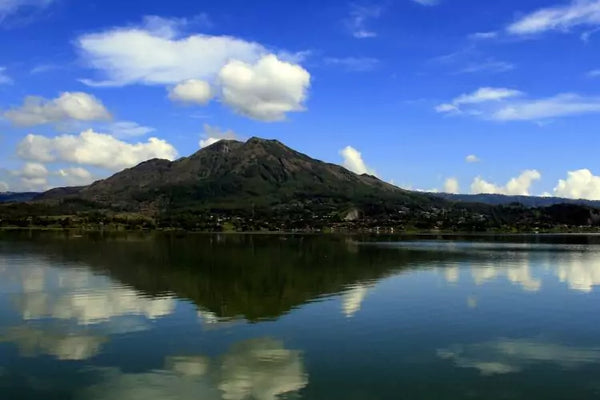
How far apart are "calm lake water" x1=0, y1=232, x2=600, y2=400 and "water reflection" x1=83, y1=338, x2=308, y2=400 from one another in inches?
3.2

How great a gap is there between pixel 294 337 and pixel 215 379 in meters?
8.97

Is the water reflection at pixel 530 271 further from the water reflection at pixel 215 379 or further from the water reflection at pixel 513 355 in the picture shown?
the water reflection at pixel 215 379

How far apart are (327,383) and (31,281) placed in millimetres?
44721

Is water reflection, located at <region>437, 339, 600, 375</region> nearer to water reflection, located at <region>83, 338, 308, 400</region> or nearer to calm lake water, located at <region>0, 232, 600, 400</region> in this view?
calm lake water, located at <region>0, 232, 600, 400</region>

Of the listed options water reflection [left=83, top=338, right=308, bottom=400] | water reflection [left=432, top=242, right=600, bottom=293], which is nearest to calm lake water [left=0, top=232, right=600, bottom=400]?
water reflection [left=83, top=338, right=308, bottom=400]

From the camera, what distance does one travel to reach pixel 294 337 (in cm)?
3338

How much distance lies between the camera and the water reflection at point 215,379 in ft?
75.5

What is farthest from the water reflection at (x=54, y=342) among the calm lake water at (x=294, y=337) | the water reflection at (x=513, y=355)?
the water reflection at (x=513, y=355)

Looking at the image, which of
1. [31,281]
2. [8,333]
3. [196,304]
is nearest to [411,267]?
[196,304]

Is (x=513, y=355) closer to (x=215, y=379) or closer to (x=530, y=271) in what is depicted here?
(x=215, y=379)

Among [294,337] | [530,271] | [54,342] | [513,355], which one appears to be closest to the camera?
[513,355]

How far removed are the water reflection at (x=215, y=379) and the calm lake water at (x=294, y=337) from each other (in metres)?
0.08

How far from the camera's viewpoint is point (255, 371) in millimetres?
26219

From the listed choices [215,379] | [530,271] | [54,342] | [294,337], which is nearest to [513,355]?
[294,337]
